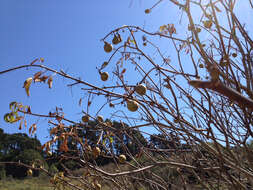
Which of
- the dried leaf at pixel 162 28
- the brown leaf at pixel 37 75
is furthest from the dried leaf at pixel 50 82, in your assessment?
the dried leaf at pixel 162 28

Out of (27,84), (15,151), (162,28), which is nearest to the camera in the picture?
(27,84)

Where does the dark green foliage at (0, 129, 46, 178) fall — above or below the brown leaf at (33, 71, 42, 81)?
below

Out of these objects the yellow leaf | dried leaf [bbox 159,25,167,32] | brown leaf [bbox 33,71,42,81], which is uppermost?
dried leaf [bbox 159,25,167,32]

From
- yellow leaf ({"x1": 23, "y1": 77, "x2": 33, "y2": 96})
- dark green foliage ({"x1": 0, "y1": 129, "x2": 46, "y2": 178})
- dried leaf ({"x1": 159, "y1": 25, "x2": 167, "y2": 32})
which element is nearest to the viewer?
yellow leaf ({"x1": 23, "y1": 77, "x2": 33, "y2": 96})

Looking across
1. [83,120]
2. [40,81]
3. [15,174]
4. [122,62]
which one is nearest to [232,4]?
[122,62]

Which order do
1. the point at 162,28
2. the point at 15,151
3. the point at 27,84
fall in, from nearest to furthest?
the point at 27,84 < the point at 162,28 < the point at 15,151

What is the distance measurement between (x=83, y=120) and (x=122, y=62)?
63 cm

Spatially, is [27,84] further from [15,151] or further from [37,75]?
[15,151]

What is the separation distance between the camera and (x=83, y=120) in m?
1.64

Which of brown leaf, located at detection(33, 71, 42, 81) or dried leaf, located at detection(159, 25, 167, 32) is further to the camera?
dried leaf, located at detection(159, 25, 167, 32)

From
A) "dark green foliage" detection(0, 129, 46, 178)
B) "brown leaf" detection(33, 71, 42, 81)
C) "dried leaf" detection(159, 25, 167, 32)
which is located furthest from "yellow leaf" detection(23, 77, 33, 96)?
"dark green foliage" detection(0, 129, 46, 178)

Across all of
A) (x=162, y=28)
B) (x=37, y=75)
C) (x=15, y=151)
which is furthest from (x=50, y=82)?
(x=15, y=151)

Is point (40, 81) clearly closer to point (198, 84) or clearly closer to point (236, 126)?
point (198, 84)

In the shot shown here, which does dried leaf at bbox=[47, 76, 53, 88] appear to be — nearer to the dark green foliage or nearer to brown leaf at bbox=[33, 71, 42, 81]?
brown leaf at bbox=[33, 71, 42, 81]
